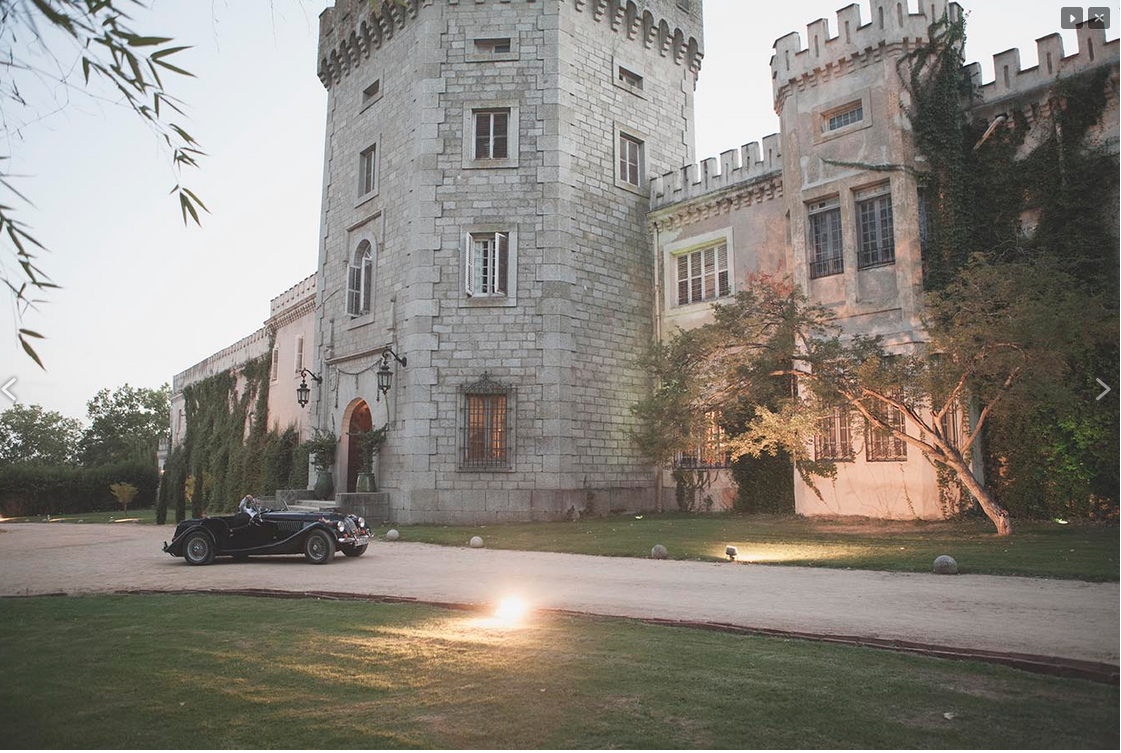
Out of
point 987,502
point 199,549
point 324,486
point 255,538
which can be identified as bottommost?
point 199,549

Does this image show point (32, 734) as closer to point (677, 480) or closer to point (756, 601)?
point (756, 601)

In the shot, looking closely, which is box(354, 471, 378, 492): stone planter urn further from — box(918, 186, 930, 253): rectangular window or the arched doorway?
box(918, 186, 930, 253): rectangular window

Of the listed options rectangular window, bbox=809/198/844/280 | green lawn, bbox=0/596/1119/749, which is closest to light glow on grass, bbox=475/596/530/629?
green lawn, bbox=0/596/1119/749

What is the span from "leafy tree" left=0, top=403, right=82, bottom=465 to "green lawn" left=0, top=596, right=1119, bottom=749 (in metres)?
40.4

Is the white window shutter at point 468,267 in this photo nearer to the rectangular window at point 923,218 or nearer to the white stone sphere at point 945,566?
the rectangular window at point 923,218

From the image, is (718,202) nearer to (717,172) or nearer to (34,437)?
(717,172)

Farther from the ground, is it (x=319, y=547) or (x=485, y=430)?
(x=485, y=430)

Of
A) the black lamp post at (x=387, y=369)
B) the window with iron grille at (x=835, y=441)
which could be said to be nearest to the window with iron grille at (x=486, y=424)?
the black lamp post at (x=387, y=369)

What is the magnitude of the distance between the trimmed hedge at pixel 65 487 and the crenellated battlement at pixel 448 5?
22.6 metres

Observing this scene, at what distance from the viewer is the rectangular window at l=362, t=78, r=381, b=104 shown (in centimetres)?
2166

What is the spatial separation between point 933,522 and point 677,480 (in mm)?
6851

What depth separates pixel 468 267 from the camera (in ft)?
63.3

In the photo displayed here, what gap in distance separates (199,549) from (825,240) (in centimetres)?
1384

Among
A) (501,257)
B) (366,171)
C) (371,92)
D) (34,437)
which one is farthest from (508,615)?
(34,437)
